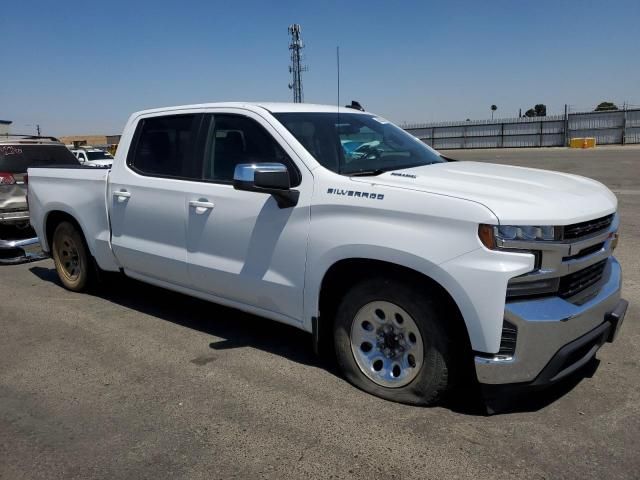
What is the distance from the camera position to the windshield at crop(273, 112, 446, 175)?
396 centimetres

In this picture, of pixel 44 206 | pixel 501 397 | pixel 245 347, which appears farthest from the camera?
pixel 44 206

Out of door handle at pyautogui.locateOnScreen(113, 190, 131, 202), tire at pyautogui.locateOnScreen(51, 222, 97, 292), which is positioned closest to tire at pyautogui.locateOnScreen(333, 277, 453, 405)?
door handle at pyautogui.locateOnScreen(113, 190, 131, 202)

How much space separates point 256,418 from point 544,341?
171cm

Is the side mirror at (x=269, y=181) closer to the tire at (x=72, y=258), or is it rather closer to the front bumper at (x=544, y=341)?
the front bumper at (x=544, y=341)

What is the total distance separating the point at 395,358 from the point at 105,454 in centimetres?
174

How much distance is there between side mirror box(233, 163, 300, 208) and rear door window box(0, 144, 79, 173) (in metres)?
6.10

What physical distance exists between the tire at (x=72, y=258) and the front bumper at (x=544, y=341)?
4.39 meters

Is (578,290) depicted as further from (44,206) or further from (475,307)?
(44,206)

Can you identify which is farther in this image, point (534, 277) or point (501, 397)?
point (501, 397)

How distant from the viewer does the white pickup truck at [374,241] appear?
301cm

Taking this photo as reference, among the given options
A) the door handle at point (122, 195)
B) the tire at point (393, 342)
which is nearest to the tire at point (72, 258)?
the door handle at point (122, 195)

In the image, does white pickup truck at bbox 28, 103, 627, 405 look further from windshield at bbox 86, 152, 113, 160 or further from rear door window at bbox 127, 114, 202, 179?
windshield at bbox 86, 152, 113, 160


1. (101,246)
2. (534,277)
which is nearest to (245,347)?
(101,246)

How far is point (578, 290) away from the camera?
128 inches
